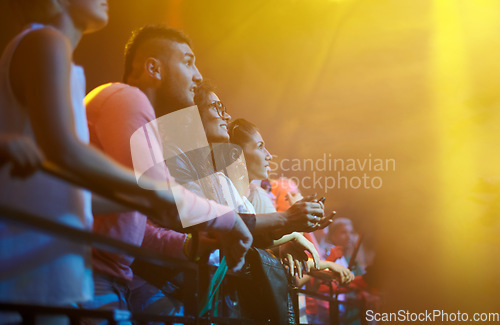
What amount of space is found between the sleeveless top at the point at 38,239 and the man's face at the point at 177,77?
691 millimetres

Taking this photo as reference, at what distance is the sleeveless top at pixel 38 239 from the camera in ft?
2.52

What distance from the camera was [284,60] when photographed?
476 cm

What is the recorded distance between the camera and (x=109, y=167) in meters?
0.79

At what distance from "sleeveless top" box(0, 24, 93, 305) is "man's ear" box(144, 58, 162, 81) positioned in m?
0.67

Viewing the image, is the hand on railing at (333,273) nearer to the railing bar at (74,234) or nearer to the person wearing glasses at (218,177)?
the person wearing glasses at (218,177)

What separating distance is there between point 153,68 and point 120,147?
0.50m

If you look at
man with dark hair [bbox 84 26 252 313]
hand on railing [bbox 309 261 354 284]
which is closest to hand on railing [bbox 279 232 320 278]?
hand on railing [bbox 309 261 354 284]

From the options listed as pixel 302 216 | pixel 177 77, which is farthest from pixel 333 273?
pixel 177 77

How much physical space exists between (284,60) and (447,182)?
7.55 ft

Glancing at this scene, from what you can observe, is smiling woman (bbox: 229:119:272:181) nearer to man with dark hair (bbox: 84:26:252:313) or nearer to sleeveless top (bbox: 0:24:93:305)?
man with dark hair (bbox: 84:26:252:313)

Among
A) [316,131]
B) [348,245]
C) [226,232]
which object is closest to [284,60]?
[316,131]

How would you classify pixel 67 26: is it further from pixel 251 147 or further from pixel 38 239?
pixel 251 147

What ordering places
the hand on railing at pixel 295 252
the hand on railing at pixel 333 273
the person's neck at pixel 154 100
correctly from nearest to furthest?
1. the person's neck at pixel 154 100
2. the hand on railing at pixel 295 252
3. the hand on railing at pixel 333 273

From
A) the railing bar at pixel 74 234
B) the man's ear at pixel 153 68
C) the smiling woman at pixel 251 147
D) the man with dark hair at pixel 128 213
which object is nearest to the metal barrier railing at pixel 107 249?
the railing bar at pixel 74 234
